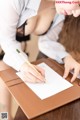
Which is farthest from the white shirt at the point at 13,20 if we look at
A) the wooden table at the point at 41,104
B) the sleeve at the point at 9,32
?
the wooden table at the point at 41,104

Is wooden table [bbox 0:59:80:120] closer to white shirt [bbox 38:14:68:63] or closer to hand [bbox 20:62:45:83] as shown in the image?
hand [bbox 20:62:45:83]

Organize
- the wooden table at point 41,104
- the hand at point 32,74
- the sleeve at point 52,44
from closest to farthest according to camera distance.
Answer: the wooden table at point 41,104
the hand at point 32,74
the sleeve at point 52,44

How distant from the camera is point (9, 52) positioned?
2.77 ft

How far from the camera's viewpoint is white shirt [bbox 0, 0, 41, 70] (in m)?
0.78

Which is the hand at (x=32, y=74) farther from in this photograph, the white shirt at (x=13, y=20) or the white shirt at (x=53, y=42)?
the white shirt at (x=53, y=42)

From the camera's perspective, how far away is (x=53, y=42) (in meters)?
1.03

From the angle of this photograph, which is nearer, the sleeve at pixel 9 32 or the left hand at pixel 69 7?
the left hand at pixel 69 7

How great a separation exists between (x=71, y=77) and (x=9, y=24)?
0.32 metres

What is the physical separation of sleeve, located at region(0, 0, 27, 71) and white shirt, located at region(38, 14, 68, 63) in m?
0.18

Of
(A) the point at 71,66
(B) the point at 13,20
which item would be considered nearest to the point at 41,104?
(A) the point at 71,66

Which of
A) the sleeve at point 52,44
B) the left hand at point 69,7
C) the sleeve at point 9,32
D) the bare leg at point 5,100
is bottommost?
the bare leg at point 5,100

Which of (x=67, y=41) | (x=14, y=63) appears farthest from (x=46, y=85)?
(x=67, y=41)

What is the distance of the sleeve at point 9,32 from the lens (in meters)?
0.78

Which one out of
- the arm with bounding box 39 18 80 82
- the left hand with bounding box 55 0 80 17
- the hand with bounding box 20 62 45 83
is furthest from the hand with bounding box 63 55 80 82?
the left hand with bounding box 55 0 80 17
